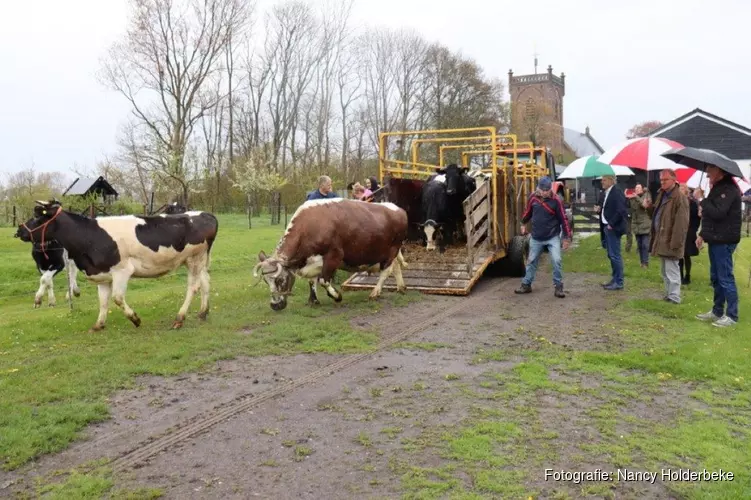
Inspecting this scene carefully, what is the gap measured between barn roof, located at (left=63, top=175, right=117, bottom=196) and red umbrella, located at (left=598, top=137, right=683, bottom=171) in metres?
34.9

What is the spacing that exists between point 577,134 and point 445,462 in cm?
8033

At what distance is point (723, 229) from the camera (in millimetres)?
8125

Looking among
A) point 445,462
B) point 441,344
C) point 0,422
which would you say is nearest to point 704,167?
point 441,344

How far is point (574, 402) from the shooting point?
17.6 feet

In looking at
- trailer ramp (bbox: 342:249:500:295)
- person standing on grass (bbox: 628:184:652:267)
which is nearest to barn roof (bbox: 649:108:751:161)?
person standing on grass (bbox: 628:184:652:267)

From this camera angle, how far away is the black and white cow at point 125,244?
795cm

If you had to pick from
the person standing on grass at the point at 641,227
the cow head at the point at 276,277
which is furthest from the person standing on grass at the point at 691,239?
the cow head at the point at 276,277

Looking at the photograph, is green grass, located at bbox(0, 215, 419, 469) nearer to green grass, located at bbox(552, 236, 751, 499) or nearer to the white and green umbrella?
green grass, located at bbox(552, 236, 751, 499)

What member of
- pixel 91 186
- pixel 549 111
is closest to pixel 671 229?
pixel 91 186

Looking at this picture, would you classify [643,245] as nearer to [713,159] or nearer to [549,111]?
[713,159]

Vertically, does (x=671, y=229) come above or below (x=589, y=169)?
below

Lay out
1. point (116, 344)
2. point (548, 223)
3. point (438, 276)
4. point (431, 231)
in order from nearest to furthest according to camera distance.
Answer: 1. point (116, 344)
2. point (548, 223)
3. point (438, 276)
4. point (431, 231)

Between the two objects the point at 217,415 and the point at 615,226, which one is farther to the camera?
the point at 615,226

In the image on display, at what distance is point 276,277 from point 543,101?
7564 cm
